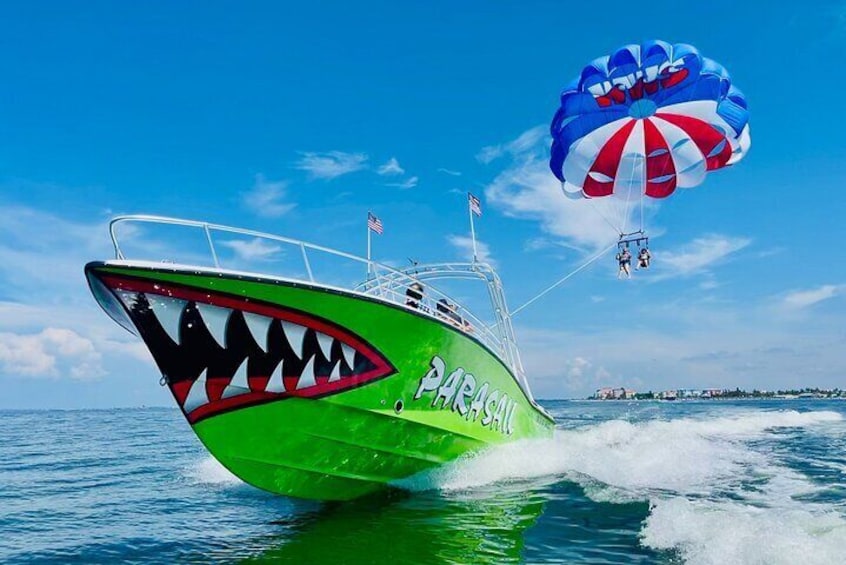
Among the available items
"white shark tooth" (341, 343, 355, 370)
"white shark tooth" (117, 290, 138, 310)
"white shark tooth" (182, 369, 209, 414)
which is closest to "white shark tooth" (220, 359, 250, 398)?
"white shark tooth" (182, 369, 209, 414)

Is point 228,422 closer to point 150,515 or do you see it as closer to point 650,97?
point 150,515

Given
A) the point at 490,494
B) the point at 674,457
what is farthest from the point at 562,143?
the point at 490,494

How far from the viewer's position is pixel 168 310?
5.87 meters

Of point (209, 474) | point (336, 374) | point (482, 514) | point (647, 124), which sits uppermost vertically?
point (647, 124)

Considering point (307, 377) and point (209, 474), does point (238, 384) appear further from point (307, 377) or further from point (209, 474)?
point (209, 474)

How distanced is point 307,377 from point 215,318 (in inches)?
47.7

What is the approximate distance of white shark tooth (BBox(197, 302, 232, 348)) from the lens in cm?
596

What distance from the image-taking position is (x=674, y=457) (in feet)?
37.0

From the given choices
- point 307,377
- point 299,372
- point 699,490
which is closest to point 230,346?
point 299,372

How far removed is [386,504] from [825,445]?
46.4 ft

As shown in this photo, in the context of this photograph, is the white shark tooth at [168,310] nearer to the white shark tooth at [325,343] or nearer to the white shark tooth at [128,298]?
the white shark tooth at [128,298]

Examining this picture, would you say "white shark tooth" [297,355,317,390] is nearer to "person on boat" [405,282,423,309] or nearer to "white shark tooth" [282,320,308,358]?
"white shark tooth" [282,320,308,358]

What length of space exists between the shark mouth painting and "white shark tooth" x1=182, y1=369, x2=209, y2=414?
0.01 m

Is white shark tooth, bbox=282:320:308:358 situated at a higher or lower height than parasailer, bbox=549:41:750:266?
lower
